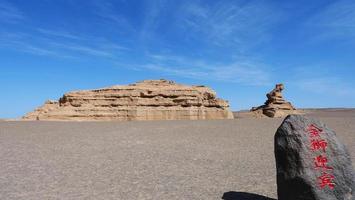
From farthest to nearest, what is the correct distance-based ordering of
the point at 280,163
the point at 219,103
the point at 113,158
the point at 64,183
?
1. the point at 219,103
2. the point at 113,158
3. the point at 64,183
4. the point at 280,163

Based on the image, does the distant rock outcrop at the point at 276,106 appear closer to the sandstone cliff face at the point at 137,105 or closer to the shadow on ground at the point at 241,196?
the sandstone cliff face at the point at 137,105

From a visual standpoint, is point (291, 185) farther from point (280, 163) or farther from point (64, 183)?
point (64, 183)

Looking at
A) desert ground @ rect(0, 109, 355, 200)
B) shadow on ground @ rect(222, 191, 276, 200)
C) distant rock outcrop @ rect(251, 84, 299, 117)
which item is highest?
distant rock outcrop @ rect(251, 84, 299, 117)

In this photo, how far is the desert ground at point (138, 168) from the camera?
25.3ft

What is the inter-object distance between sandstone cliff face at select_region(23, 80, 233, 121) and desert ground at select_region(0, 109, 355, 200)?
65.9ft

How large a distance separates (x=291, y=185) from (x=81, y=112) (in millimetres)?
32807

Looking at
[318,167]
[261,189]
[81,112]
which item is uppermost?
[81,112]

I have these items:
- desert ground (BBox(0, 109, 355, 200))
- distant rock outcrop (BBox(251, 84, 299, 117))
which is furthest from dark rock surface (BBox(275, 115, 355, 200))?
distant rock outcrop (BBox(251, 84, 299, 117))

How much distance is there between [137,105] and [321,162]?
32920 millimetres

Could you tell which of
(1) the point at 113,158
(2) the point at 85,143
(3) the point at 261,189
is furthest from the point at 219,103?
(3) the point at 261,189

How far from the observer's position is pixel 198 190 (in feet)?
25.8

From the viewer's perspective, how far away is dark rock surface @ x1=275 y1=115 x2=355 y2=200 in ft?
20.1

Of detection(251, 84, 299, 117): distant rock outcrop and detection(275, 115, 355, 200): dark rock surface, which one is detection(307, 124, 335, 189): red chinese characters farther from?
detection(251, 84, 299, 117): distant rock outcrop

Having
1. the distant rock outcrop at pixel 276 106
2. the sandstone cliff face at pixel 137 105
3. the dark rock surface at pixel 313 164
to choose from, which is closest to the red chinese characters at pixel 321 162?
the dark rock surface at pixel 313 164
